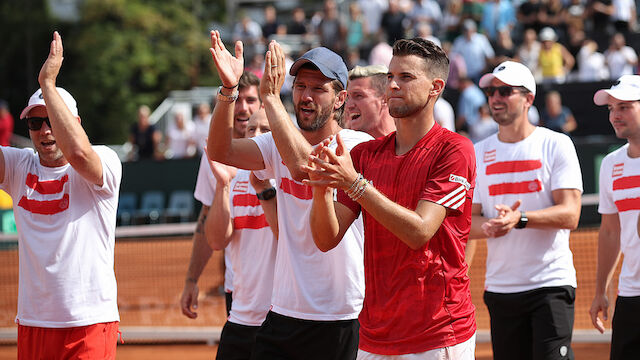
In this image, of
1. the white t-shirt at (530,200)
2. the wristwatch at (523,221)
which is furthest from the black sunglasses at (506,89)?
the wristwatch at (523,221)

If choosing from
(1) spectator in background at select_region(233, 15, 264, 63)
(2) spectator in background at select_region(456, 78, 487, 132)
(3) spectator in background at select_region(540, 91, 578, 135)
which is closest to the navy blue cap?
(3) spectator in background at select_region(540, 91, 578, 135)

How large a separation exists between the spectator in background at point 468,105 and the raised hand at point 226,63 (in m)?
12.6

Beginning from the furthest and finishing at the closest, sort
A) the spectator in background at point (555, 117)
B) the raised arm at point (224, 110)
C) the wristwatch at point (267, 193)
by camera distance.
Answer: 1. the spectator in background at point (555, 117)
2. the wristwatch at point (267, 193)
3. the raised arm at point (224, 110)

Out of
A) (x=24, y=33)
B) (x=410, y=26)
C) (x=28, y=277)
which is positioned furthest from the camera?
(x=24, y=33)

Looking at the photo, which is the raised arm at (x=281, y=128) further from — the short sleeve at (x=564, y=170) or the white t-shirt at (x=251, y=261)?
the short sleeve at (x=564, y=170)

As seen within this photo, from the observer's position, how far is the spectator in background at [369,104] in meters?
5.68

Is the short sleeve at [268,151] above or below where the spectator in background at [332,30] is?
below

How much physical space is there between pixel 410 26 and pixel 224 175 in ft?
50.6

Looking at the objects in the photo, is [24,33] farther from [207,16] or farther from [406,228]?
[406,228]

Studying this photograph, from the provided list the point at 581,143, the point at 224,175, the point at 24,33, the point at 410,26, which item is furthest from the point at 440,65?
the point at 24,33

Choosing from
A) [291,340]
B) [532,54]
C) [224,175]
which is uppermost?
[532,54]

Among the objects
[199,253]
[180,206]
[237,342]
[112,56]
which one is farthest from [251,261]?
[112,56]

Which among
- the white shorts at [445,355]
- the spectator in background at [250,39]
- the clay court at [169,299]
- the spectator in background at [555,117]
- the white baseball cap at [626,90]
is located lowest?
the clay court at [169,299]

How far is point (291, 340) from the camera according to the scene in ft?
15.5
